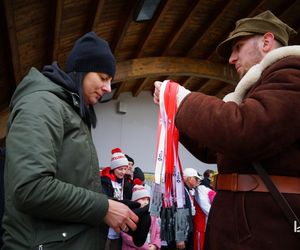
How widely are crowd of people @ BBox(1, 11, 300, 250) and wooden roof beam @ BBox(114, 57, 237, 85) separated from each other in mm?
6345

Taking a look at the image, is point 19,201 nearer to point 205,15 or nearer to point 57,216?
point 57,216

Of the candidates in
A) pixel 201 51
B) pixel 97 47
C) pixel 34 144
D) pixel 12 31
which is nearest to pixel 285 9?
pixel 201 51

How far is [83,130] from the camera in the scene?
1373mm

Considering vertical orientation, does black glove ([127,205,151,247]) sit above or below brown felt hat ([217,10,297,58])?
below

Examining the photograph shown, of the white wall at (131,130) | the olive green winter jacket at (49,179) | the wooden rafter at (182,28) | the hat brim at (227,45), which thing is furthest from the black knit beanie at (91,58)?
the white wall at (131,130)

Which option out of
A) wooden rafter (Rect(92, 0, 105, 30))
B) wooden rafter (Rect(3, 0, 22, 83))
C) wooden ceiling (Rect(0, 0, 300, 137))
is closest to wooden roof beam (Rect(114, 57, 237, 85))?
wooden ceiling (Rect(0, 0, 300, 137))

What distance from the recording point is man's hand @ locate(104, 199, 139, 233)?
1263 millimetres

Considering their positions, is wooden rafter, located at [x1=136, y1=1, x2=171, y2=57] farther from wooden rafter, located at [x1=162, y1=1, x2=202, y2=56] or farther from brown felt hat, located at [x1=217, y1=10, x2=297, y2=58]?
brown felt hat, located at [x1=217, y1=10, x2=297, y2=58]

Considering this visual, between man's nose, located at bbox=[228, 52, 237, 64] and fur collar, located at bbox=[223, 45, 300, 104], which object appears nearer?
fur collar, located at bbox=[223, 45, 300, 104]

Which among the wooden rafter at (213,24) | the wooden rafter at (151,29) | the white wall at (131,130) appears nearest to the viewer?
the wooden rafter at (151,29)

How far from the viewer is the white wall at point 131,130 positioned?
9938mm

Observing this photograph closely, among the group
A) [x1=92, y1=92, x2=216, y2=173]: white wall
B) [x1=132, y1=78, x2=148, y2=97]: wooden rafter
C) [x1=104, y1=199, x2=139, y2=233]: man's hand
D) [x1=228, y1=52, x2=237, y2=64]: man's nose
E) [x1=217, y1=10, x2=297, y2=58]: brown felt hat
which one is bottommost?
[x1=92, y1=92, x2=216, y2=173]: white wall

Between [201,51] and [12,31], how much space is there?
4.51 m

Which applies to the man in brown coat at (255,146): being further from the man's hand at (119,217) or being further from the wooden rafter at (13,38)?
the wooden rafter at (13,38)
